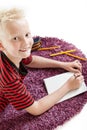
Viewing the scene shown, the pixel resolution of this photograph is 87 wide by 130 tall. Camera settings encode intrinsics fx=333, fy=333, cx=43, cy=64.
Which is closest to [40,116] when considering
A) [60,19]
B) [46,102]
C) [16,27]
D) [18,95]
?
[46,102]

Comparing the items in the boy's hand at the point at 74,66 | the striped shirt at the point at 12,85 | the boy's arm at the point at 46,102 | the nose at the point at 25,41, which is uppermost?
the nose at the point at 25,41

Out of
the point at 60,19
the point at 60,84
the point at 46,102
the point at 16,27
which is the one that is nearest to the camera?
the point at 16,27

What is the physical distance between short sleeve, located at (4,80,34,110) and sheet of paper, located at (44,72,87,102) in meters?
0.20

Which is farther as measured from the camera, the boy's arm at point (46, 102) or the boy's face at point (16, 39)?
the boy's arm at point (46, 102)

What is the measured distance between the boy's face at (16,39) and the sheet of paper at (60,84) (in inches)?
10.8

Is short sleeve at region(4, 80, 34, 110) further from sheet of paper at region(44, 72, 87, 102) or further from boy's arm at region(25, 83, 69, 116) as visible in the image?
sheet of paper at region(44, 72, 87, 102)

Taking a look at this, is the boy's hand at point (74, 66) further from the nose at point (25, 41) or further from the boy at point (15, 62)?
the nose at point (25, 41)

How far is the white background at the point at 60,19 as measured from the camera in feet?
5.28

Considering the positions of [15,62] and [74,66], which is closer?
[15,62]

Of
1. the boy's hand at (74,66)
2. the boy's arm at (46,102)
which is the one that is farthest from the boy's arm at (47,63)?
the boy's arm at (46,102)

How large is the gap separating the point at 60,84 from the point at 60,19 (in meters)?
0.51

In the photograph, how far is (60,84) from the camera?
1346 mm

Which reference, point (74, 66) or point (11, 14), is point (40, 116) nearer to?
point (74, 66)

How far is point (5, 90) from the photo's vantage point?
3.62 ft
